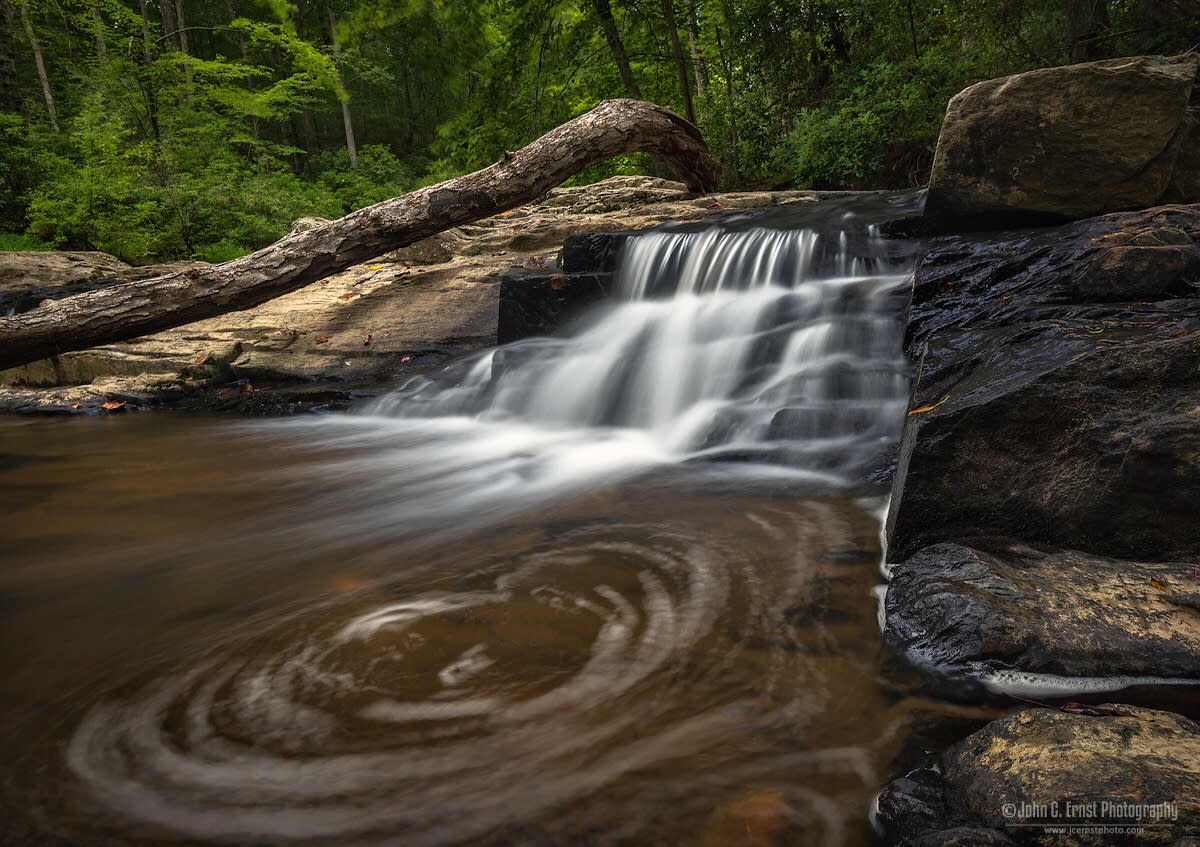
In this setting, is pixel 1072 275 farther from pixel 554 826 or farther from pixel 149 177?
pixel 149 177

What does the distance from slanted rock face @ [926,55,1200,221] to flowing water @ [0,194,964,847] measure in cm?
101

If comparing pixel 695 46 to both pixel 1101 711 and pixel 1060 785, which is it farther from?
pixel 1060 785

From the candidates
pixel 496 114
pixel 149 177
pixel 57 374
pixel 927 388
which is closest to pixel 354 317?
pixel 57 374

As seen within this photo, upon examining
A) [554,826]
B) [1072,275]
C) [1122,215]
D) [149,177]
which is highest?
[149,177]

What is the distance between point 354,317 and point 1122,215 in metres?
6.84

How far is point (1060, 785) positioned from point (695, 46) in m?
14.1

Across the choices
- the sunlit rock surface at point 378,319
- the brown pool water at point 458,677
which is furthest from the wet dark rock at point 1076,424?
the sunlit rock surface at point 378,319

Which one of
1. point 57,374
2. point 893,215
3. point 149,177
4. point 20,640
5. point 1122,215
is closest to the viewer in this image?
point 20,640

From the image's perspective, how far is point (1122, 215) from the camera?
12.5 feet

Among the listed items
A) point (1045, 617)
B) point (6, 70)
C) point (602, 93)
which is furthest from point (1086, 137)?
point (6, 70)

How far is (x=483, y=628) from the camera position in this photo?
216 centimetres

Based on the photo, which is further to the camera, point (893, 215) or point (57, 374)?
point (57, 374)

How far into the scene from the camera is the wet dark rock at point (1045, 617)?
170 centimetres

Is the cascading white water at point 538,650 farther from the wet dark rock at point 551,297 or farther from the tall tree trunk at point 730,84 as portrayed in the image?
the tall tree trunk at point 730,84
